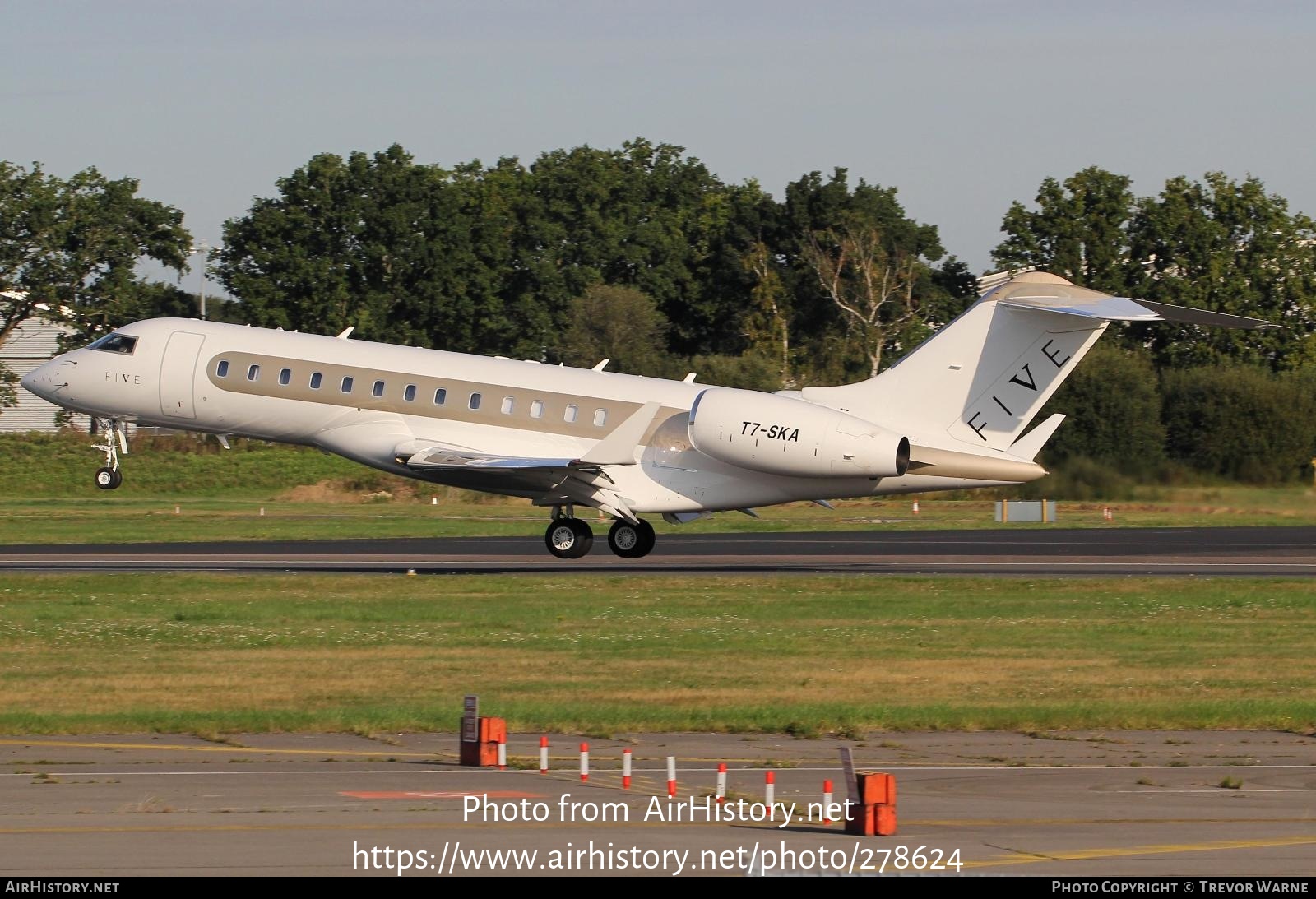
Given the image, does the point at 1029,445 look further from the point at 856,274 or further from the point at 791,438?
the point at 856,274

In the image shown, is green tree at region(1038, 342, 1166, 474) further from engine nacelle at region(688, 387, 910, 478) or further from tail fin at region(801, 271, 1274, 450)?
engine nacelle at region(688, 387, 910, 478)

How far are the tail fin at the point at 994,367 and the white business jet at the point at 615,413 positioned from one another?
0.09 ft

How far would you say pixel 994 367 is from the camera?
28531 mm

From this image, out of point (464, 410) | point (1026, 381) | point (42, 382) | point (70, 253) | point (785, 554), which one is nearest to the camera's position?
point (1026, 381)

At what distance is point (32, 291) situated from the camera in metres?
73.9

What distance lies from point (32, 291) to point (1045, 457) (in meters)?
50.3

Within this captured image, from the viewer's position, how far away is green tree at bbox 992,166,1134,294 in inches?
3066

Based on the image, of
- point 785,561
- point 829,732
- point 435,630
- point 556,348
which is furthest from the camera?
point 556,348

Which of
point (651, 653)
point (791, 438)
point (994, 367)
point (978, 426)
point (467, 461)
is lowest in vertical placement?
point (651, 653)

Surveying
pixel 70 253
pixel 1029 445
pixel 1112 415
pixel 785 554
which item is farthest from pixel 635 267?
pixel 1029 445

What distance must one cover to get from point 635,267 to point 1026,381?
211 ft

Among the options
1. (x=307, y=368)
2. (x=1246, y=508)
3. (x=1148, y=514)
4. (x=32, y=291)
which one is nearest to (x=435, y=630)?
(x=307, y=368)

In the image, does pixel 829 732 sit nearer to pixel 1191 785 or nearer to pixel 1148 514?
pixel 1191 785

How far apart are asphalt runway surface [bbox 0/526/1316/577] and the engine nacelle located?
3.51 m
